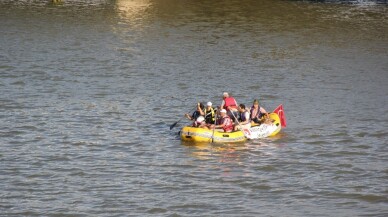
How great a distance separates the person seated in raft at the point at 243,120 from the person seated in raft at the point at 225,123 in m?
0.27

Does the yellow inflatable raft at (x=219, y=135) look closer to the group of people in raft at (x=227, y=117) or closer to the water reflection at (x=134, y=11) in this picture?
the group of people in raft at (x=227, y=117)

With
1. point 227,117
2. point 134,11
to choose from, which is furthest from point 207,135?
point 134,11

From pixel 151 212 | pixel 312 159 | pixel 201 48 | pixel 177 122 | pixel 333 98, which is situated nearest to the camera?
pixel 151 212

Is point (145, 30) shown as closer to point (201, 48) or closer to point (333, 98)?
point (201, 48)

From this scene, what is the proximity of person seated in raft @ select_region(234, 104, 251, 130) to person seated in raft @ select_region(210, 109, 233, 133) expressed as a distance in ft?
0.90

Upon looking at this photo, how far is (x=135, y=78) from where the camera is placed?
49281mm

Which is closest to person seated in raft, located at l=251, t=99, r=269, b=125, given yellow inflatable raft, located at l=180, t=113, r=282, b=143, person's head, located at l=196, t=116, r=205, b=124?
yellow inflatable raft, located at l=180, t=113, r=282, b=143

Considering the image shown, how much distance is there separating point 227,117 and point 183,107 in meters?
7.39

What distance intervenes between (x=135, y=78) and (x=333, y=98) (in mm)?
11484

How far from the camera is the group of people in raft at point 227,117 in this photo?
113 feet

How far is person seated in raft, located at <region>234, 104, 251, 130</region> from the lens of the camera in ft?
114

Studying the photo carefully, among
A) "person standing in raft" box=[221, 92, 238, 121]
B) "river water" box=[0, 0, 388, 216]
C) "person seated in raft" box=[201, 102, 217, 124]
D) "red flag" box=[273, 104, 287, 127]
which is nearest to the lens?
"river water" box=[0, 0, 388, 216]

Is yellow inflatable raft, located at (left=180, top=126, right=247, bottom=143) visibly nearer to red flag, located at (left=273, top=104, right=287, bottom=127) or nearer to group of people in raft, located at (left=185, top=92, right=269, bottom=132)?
group of people in raft, located at (left=185, top=92, right=269, bottom=132)

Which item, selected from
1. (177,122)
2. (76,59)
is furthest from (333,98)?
(76,59)
